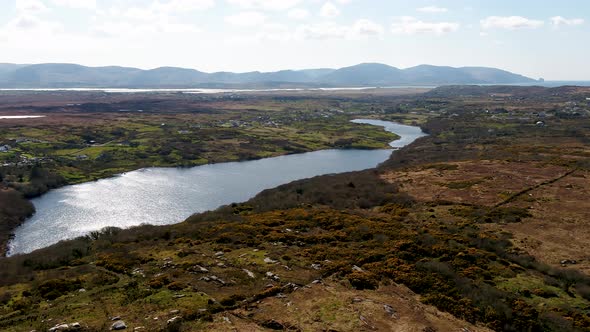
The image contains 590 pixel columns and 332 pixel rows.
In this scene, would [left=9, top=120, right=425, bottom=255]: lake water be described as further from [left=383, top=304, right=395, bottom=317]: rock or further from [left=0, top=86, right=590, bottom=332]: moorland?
[left=383, top=304, right=395, bottom=317]: rock

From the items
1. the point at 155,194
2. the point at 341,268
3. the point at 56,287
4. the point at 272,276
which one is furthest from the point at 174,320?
the point at 155,194

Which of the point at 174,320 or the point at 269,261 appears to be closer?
the point at 174,320

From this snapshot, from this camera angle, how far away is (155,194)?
119 meters

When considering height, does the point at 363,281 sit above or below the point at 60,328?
below

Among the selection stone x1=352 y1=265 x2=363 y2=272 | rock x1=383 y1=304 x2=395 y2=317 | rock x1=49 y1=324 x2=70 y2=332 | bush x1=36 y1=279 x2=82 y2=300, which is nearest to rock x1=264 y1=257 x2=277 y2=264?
stone x1=352 y1=265 x2=363 y2=272

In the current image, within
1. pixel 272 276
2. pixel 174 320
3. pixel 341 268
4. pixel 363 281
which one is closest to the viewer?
pixel 174 320

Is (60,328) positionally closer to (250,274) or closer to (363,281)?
(250,274)

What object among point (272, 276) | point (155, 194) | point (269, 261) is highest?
point (272, 276)

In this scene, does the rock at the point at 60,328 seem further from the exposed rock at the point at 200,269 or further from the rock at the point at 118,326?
the exposed rock at the point at 200,269

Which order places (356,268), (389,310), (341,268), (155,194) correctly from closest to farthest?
(389,310), (341,268), (356,268), (155,194)

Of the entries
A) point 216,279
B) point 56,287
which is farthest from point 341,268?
point 56,287

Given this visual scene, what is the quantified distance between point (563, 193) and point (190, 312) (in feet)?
238

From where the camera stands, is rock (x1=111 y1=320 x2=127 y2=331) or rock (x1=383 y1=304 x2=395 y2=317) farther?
rock (x1=383 y1=304 x2=395 y2=317)

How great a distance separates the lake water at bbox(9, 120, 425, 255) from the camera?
9150 centimetres
